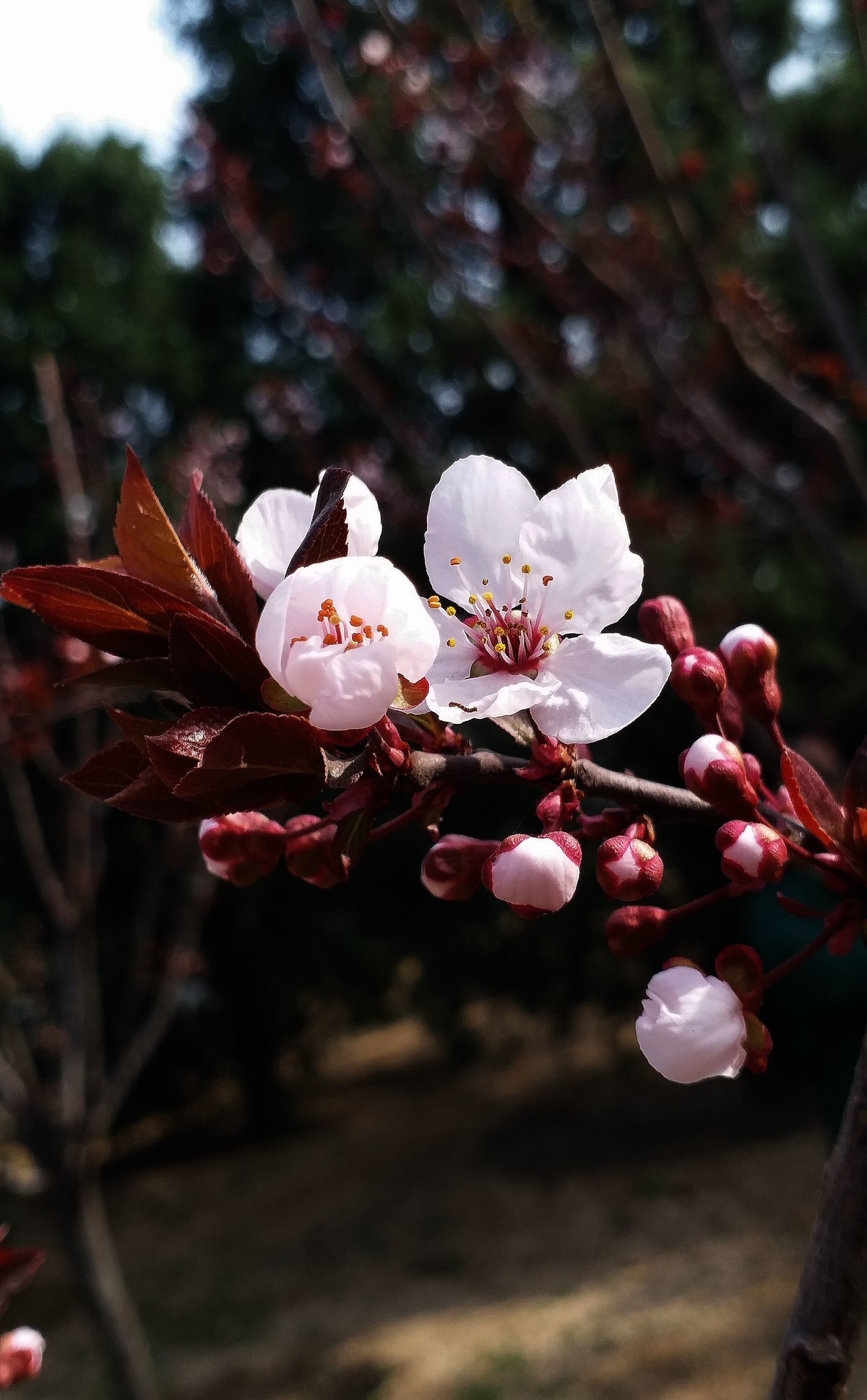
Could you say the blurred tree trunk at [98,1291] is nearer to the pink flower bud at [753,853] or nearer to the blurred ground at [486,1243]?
the blurred ground at [486,1243]

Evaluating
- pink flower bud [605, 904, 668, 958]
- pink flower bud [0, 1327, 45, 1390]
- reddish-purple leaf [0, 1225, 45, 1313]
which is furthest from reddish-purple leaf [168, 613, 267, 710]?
pink flower bud [0, 1327, 45, 1390]

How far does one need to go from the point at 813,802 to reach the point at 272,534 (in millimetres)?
386

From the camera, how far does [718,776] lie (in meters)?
0.61

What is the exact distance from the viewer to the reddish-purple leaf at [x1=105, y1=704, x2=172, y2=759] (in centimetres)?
58

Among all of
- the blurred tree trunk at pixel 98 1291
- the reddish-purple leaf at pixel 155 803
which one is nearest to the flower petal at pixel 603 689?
the reddish-purple leaf at pixel 155 803

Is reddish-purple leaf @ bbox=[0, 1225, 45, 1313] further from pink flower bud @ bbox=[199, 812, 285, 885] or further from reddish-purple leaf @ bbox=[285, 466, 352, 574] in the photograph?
reddish-purple leaf @ bbox=[285, 466, 352, 574]

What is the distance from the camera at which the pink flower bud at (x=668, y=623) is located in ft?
2.40

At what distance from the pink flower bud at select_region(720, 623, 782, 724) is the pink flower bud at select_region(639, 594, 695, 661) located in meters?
0.03

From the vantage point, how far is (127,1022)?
4.17 m

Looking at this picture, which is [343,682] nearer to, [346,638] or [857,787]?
[346,638]

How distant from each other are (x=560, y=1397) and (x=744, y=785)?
4.33m

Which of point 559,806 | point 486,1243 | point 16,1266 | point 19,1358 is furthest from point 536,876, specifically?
point 486,1243

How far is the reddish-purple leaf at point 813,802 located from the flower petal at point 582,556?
0.45 ft

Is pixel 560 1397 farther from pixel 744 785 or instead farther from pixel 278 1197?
pixel 744 785
